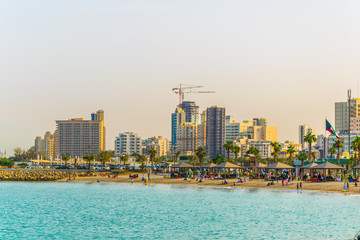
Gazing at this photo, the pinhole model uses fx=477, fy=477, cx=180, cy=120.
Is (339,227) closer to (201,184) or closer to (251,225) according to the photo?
(251,225)

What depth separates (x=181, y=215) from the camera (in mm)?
54906

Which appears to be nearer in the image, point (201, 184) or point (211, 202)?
point (211, 202)

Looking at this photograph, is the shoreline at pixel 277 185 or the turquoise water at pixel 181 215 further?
the shoreline at pixel 277 185

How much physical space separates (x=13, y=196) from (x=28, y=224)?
3375cm

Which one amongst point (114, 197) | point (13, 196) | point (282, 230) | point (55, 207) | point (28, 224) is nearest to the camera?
point (282, 230)

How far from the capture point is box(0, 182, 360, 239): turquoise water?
43.2 meters

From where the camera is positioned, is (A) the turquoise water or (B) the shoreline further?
(B) the shoreline

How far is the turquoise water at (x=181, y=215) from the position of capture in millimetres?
43156

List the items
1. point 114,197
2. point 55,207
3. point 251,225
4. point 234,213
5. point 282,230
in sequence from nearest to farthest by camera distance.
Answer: point 282,230 < point 251,225 < point 234,213 < point 55,207 < point 114,197

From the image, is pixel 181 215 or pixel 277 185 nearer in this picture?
pixel 181 215

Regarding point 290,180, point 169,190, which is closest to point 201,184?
point 169,190

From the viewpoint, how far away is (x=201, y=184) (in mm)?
85688

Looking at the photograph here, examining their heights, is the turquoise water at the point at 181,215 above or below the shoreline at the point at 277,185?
below

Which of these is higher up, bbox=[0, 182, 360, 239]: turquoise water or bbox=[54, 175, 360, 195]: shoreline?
bbox=[54, 175, 360, 195]: shoreline
